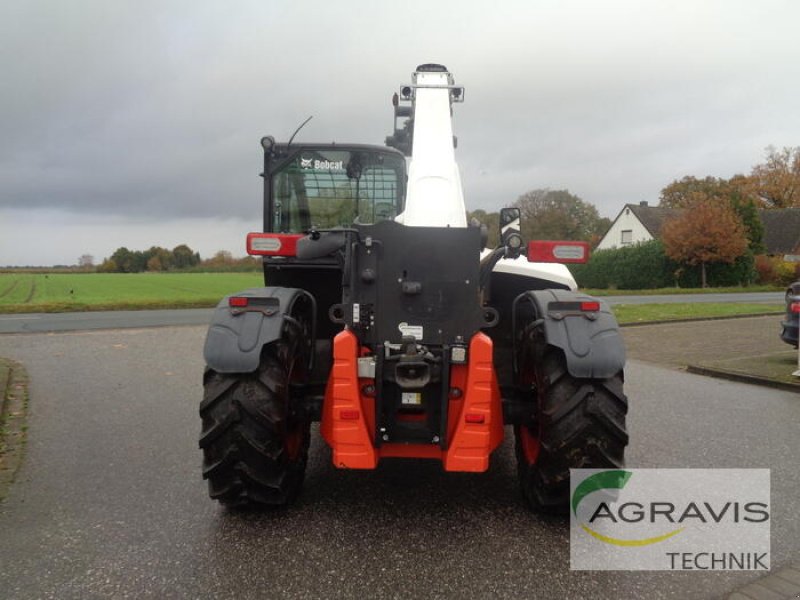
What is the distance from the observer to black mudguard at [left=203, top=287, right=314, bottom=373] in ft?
10.5

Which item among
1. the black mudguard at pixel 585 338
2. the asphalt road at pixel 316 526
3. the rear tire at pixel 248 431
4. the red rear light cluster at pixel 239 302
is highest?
the red rear light cluster at pixel 239 302

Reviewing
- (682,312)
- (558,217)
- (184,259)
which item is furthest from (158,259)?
(682,312)

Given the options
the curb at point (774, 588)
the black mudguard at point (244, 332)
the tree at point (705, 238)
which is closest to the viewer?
the curb at point (774, 588)

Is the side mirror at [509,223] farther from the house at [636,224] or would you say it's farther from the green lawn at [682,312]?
the house at [636,224]

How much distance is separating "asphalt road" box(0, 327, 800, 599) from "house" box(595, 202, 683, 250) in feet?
162

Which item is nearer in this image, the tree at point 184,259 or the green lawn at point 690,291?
the green lawn at point 690,291

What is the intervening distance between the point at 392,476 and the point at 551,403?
1.47m

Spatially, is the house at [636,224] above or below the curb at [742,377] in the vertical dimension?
above

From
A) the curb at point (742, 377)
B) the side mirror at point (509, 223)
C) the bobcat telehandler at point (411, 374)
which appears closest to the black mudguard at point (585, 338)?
the bobcat telehandler at point (411, 374)

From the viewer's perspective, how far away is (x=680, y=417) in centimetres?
618

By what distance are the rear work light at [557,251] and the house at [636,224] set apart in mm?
50093

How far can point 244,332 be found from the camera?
329cm

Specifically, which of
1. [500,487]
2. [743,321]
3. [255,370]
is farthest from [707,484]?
[743,321]

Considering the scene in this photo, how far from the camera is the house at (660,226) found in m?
49.3
